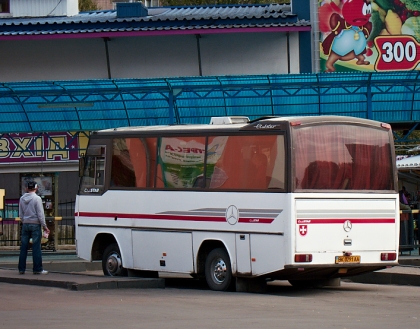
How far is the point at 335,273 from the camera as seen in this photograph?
16172mm

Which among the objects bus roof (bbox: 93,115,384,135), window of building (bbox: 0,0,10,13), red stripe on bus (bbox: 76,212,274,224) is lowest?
red stripe on bus (bbox: 76,212,274,224)

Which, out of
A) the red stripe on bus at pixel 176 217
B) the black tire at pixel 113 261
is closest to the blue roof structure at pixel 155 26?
the red stripe on bus at pixel 176 217

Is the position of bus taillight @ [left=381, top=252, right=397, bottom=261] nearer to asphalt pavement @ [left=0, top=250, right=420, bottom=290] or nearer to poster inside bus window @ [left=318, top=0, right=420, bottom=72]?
asphalt pavement @ [left=0, top=250, right=420, bottom=290]

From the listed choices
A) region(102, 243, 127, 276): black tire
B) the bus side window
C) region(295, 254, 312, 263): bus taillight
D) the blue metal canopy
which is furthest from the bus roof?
the blue metal canopy

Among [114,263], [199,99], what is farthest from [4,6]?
[114,263]

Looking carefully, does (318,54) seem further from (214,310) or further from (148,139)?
(214,310)

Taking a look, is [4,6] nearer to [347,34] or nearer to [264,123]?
[347,34]

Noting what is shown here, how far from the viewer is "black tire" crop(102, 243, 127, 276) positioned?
18625 mm

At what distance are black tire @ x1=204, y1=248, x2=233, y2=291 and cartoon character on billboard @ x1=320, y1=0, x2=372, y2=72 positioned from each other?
15091 mm

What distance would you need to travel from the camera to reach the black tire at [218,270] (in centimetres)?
1636

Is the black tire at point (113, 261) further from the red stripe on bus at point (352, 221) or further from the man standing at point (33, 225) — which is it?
the red stripe on bus at point (352, 221)

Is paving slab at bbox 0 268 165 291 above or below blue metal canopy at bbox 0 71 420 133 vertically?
below

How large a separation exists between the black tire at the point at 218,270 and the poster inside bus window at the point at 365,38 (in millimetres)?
15020

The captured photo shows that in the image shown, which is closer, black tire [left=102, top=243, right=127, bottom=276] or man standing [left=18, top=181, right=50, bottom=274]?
man standing [left=18, top=181, right=50, bottom=274]
